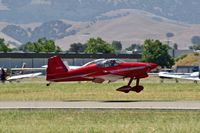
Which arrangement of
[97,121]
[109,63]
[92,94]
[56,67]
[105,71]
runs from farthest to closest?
[92,94] < [56,67] < [109,63] < [105,71] < [97,121]

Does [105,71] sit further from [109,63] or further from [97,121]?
[97,121]

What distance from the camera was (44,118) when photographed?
32.9 metres

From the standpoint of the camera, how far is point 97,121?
31688mm

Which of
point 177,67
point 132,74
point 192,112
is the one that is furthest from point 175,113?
point 177,67

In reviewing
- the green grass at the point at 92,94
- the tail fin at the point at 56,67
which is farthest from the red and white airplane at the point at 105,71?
the green grass at the point at 92,94

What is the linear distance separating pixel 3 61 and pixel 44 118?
534 ft

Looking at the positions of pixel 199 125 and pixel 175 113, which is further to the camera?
pixel 175 113

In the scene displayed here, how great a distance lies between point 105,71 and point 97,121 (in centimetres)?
2038

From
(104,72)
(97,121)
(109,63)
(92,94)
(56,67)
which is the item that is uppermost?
(109,63)

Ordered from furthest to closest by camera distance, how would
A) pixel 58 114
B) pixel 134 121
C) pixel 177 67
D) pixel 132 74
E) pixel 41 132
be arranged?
pixel 177 67 → pixel 132 74 → pixel 58 114 → pixel 134 121 → pixel 41 132

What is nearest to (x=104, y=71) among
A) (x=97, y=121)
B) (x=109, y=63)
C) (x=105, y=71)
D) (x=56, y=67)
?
(x=105, y=71)

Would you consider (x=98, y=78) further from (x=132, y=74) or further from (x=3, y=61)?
(x=3, y=61)

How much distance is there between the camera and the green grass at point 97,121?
1091 inches

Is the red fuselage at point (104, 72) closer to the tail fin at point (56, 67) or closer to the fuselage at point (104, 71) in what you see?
the fuselage at point (104, 71)
